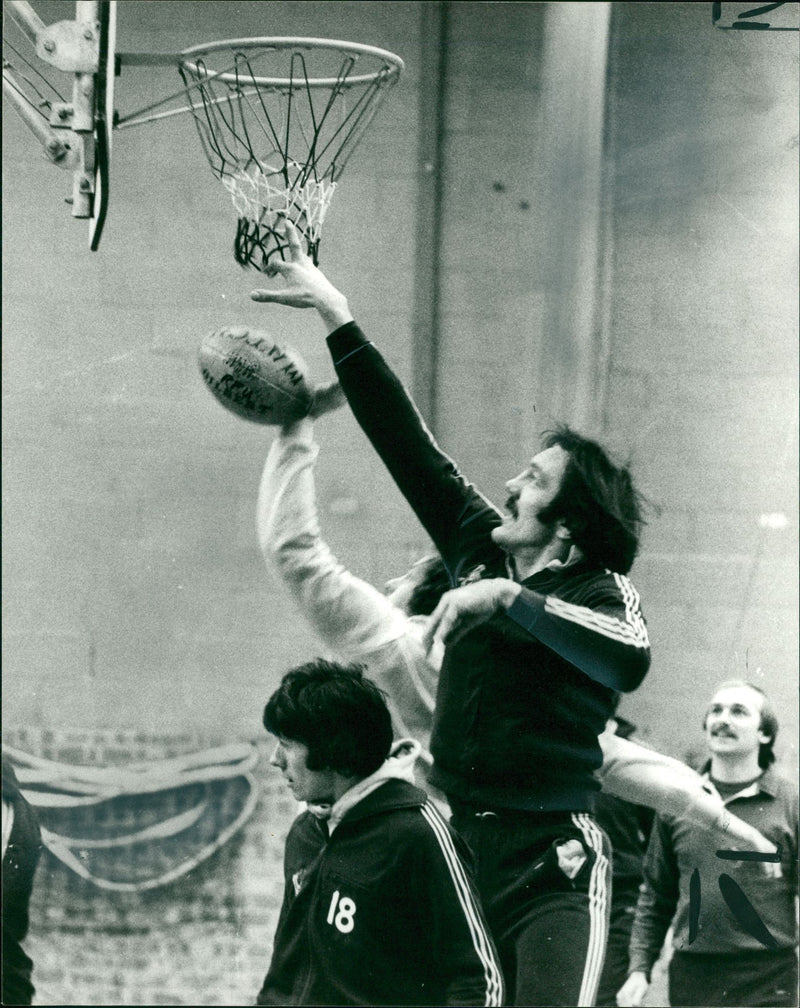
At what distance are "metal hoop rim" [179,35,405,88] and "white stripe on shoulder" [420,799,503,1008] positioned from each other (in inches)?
83.6

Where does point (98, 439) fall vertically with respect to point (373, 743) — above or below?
above

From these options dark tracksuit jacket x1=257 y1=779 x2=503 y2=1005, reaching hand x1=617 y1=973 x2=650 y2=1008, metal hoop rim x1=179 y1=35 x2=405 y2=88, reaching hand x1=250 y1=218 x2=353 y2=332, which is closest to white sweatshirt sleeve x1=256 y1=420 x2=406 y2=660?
reaching hand x1=250 y1=218 x2=353 y2=332

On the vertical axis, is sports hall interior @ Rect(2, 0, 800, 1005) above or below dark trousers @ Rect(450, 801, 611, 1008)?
above

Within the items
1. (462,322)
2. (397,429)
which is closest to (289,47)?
(462,322)

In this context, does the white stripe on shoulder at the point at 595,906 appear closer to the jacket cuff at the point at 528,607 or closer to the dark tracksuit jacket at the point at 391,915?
the dark tracksuit jacket at the point at 391,915

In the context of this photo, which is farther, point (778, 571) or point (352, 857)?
point (778, 571)

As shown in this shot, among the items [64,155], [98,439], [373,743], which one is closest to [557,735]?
[373,743]

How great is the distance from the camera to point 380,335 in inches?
166

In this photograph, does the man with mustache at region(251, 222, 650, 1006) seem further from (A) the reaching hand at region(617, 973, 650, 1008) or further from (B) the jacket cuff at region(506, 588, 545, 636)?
(A) the reaching hand at region(617, 973, 650, 1008)

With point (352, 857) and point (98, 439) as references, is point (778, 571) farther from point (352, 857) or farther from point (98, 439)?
point (98, 439)

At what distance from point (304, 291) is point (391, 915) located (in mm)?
1822

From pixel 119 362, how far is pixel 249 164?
2.36 feet

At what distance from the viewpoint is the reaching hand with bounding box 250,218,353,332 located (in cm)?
408

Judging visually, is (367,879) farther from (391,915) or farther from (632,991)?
(632,991)
